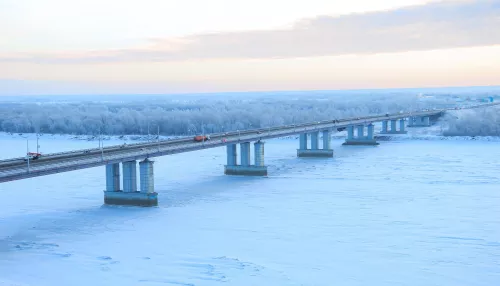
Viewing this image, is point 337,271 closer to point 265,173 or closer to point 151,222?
point 151,222

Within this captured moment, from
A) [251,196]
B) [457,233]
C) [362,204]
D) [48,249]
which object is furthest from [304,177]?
[48,249]

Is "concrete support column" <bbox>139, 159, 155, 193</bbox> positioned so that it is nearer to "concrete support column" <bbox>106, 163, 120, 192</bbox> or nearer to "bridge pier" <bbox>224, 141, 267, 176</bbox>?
"concrete support column" <bbox>106, 163, 120, 192</bbox>

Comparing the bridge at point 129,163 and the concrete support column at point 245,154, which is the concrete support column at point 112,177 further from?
the concrete support column at point 245,154

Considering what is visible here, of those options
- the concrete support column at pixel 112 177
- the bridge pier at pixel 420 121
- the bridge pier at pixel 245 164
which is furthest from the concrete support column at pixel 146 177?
the bridge pier at pixel 420 121

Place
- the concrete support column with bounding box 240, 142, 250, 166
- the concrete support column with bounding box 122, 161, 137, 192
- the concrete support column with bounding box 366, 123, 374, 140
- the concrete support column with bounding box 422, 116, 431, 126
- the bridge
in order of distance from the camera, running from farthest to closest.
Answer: the concrete support column with bounding box 422, 116, 431, 126
the concrete support column with bounding box 366, 123, 374, 140
the concrete support column with bounding box 240, 142, 250, 166
the concrete support column with bounding box 122, 161, 137, 192
the bridge

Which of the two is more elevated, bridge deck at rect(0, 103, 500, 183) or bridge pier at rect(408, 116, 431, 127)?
bridge pier at rect(408, 116, 431, 127)

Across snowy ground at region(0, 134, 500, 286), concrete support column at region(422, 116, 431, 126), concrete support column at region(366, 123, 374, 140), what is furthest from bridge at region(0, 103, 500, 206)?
concrete support column at region(422, 116, 431, 126)

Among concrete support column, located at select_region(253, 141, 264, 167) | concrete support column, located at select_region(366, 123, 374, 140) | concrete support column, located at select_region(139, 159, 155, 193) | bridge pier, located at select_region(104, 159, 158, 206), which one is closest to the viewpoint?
bridge pier, located at select_region(104, 159, 158, 206)
